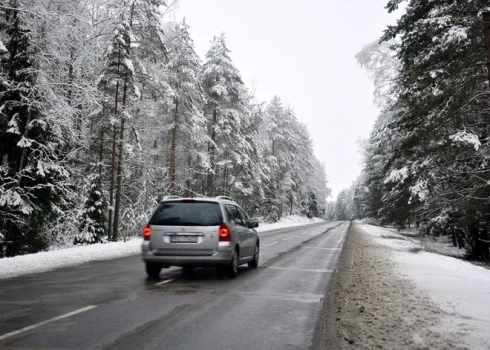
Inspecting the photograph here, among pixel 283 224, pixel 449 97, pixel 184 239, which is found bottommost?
pixel 283 224

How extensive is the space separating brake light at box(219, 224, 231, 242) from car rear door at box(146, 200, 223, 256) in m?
0.09

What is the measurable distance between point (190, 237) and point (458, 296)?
5.88 meters

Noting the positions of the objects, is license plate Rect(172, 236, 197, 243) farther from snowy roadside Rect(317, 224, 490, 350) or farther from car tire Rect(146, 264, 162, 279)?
snowy roadside Rect(317, 224, 490, 350)

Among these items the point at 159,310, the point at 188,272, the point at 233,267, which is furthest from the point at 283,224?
the point at 159,310

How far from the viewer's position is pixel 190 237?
9.91m

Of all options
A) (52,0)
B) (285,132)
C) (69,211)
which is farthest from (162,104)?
(285,132)

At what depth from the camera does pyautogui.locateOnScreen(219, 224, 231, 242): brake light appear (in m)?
10.0

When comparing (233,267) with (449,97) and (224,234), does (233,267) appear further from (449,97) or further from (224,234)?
(449,97)

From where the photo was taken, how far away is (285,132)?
6131 centimetres

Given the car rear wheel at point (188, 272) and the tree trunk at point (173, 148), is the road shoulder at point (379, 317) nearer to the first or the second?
the car rear wheel at point (188, 272)

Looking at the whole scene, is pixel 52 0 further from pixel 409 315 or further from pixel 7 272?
pixel 409 315

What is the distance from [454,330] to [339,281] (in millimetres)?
4552

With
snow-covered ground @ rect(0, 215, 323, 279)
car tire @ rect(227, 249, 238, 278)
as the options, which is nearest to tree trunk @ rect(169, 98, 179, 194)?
snow-covered ground @ rect(0, 215, 323, 279)

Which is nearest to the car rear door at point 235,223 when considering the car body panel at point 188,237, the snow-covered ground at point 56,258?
the car body panel at point 188,237
